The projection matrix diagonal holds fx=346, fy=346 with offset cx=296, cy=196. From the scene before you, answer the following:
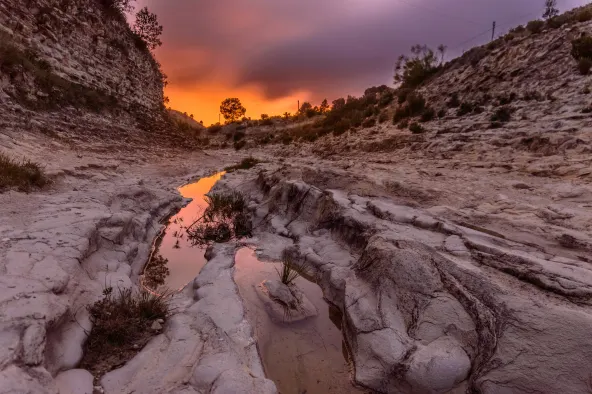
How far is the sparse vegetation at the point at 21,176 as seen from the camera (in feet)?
24.6

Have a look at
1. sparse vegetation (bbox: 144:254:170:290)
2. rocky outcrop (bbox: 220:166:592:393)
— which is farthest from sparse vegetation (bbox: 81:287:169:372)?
rocky outcrop (bbox: 220:166:592:393)

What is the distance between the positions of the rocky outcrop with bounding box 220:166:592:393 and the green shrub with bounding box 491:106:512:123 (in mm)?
9469

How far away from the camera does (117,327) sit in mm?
4277

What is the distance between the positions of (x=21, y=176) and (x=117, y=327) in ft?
19.2

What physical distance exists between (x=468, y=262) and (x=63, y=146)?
46.2 ft

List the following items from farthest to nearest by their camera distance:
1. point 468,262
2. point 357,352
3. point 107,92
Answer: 1. point 107,92
2. point 468,262
3. point 357,352

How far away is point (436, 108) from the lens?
19.4 metres

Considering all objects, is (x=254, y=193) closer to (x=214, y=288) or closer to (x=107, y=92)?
(x=214, y=288)

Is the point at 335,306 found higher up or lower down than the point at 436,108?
lower down

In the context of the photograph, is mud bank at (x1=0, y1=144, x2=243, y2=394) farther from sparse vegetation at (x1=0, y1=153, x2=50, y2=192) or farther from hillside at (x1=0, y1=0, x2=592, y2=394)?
sparse vegetation at (x1=0, y1=153, x2=50, y2=192)

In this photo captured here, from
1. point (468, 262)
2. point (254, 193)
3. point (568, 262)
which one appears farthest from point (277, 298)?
point (254, 193)

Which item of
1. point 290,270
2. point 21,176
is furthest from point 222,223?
point 21,176

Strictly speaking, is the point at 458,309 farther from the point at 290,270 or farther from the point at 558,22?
the point at 558,22

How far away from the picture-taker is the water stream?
434 centimetres
